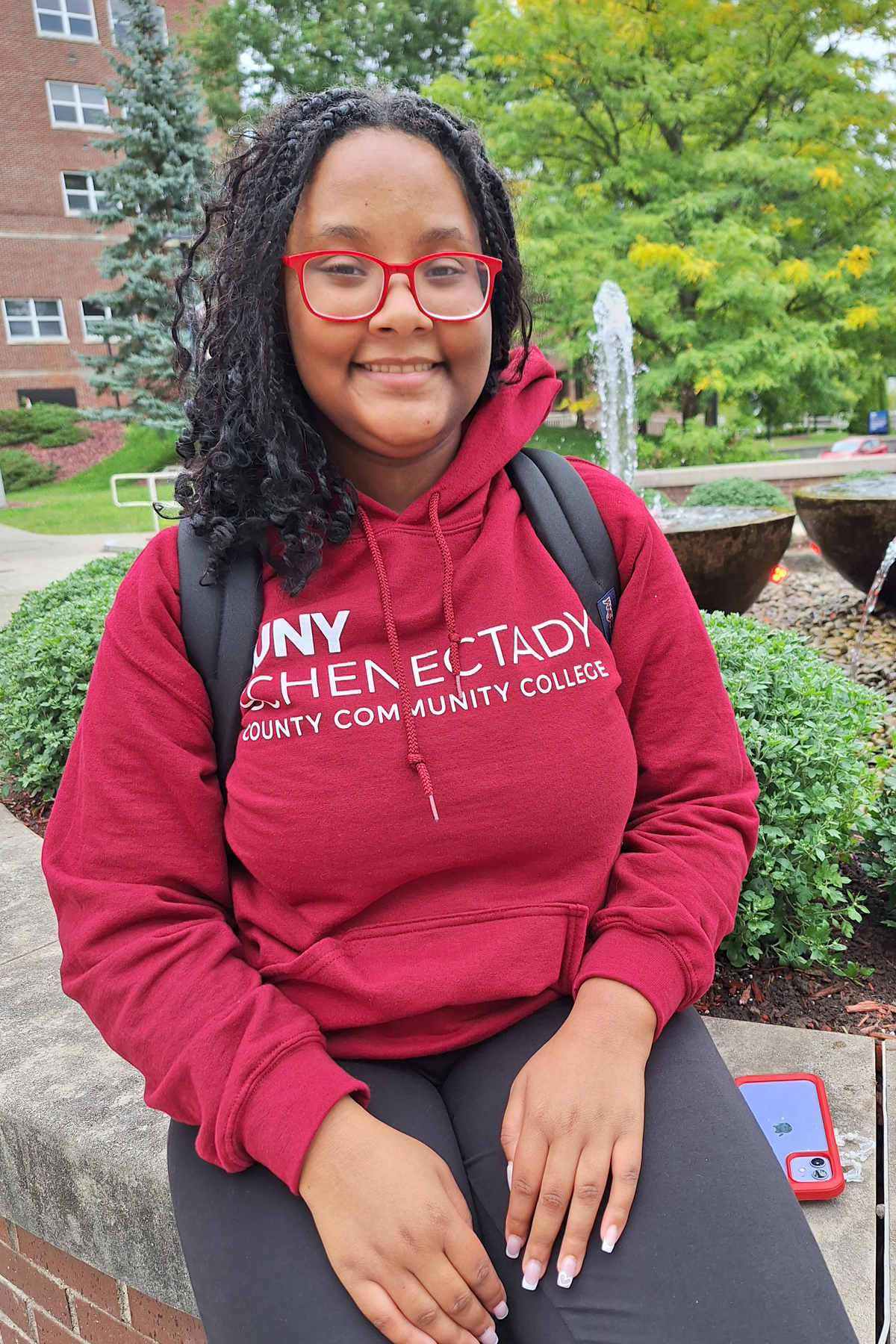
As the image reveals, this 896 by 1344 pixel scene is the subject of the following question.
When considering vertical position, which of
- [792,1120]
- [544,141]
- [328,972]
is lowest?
[792,1120]

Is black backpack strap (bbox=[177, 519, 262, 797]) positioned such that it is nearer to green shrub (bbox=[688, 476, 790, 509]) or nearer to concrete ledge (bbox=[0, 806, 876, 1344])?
concrete ledge (bbox=[0, 806, 876, 1344])

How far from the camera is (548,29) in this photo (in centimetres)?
1244

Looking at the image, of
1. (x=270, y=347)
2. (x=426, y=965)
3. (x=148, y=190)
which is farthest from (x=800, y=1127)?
(x=148, y=190)

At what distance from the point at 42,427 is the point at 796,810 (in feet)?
86.8

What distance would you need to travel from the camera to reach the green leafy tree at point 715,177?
12.2 metres

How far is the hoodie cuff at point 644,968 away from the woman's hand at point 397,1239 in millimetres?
324

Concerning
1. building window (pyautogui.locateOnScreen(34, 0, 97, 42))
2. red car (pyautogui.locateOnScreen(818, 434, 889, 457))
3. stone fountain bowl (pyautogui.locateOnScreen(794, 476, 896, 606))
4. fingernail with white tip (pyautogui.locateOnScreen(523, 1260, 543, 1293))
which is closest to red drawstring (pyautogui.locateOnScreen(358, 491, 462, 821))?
fingernail with white tip (pyautogui.locateOnScreen(523, 1260, 543, 1293))

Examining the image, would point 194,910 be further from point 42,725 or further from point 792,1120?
point 42,725

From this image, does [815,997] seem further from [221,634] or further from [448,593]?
[221,634]

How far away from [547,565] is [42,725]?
9.62 feet

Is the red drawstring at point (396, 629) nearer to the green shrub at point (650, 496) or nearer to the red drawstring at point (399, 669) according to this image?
the red drawstring at point (399, 669)

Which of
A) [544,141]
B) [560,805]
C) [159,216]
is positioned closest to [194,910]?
[560,805]

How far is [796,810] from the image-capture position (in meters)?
2.38

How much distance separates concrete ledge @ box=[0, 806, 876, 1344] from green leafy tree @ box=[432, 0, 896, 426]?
38.0ft
